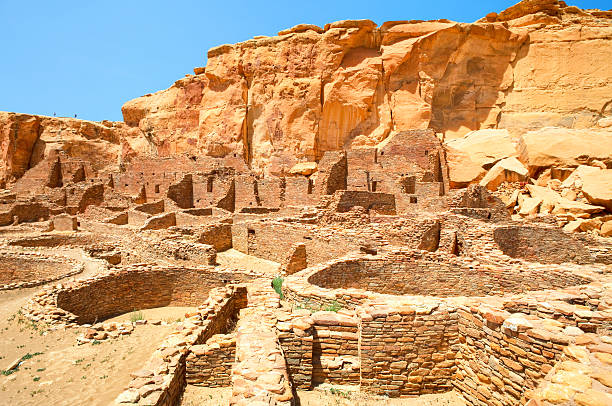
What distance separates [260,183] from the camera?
20.9m

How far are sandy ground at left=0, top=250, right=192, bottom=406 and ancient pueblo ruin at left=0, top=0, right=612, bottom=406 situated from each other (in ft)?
0.13

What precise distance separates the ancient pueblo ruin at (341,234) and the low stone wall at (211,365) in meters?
0.03

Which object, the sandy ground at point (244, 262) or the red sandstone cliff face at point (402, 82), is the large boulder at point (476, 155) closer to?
the red sandstone cliff face at point (402, 82)

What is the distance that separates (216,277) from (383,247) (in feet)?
12.6

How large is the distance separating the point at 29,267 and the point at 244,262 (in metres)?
6.81

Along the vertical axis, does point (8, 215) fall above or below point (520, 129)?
below

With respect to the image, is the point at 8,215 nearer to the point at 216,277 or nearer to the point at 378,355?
the point at 216,277

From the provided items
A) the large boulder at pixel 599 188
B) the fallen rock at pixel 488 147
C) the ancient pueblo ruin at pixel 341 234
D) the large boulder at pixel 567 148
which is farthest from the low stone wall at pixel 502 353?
the fallen rock at pixel 488 147

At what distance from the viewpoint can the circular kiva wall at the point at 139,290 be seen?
A: 7.74m

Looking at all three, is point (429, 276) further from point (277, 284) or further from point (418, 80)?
point (418, 80)

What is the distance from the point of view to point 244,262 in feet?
37.8

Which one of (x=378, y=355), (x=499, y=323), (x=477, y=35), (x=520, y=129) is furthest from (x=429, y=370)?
(x=477, y=35)

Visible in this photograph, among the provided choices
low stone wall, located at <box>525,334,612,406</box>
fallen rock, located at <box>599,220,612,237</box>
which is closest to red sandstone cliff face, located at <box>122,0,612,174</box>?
fallen rock, located at <box>599,220,612,237</box>

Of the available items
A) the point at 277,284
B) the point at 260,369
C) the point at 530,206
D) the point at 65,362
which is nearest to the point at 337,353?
the point at 260,369
